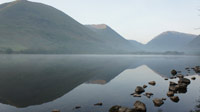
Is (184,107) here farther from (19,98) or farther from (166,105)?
(19,98)

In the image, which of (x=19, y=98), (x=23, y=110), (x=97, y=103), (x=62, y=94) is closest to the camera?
(x=23, y=110)

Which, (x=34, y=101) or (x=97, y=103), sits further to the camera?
(x=34, y=101)

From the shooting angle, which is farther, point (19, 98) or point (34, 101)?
point (19, 98)

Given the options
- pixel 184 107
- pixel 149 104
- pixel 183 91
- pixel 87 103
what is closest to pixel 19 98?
pixel 87 103

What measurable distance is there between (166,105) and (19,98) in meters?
25.2

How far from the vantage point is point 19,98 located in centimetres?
2809

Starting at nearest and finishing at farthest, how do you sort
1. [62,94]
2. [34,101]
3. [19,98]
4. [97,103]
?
[97,103]
[34,101]
[19,98]
[62,94]

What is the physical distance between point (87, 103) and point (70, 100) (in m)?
3.55

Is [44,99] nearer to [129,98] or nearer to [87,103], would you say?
[87,103]

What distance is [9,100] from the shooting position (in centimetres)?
2667

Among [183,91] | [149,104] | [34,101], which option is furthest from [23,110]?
[183,91]

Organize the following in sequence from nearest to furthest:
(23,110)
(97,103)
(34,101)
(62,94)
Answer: (23,110), (97,103), (34,101), (62,94)

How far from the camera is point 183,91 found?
31531 millimetres

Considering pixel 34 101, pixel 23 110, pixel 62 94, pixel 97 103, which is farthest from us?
pixel 62 94
